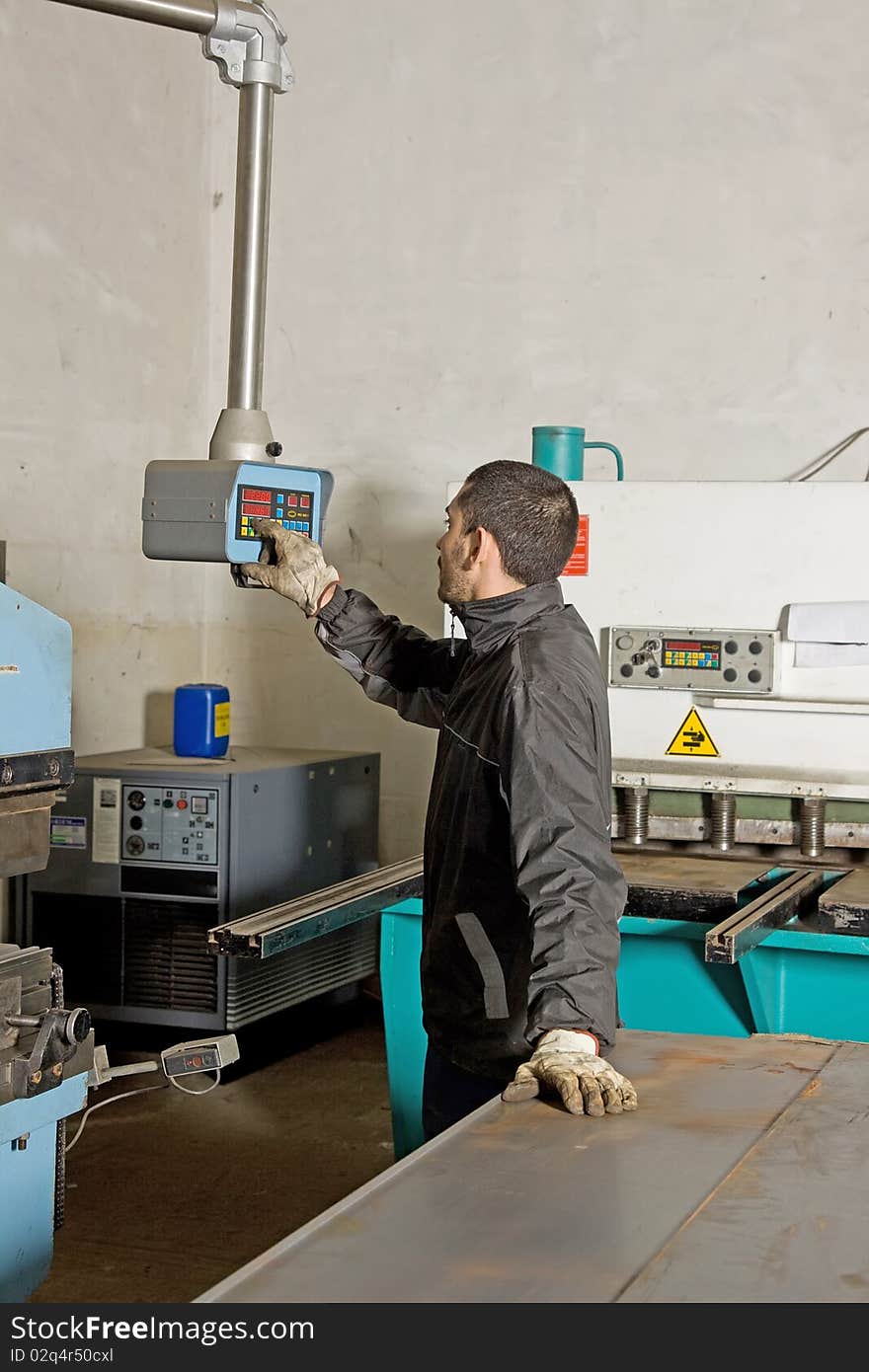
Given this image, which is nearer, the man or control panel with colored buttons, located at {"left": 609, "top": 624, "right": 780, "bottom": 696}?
the man

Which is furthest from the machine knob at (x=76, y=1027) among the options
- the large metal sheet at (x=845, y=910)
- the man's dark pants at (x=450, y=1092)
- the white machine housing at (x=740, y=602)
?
the white machine housing at (x=740, y=602)

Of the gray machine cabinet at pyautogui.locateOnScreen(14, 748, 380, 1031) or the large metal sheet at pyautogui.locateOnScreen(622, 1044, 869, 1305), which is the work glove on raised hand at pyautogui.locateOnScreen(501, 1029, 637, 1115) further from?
the gray machine cabinet at pyautogui.locateOnScreen(14, 748, 380, 1031)

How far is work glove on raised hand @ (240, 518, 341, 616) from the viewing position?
1.78 metres

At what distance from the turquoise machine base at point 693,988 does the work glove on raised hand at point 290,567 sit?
617mm

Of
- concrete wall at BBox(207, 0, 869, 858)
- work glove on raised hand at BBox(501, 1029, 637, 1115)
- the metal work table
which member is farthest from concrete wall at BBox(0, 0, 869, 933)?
the metal work table

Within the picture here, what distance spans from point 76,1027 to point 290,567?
2.15ft

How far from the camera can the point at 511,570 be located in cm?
170

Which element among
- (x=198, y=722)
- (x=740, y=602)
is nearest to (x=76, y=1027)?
(x=740, y=602)

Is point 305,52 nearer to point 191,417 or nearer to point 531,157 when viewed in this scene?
point 531,157

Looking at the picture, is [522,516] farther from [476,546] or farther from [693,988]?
[693,988]

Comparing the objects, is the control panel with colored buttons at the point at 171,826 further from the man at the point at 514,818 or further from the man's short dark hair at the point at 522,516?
the man's short dark hair at the point at 522,516

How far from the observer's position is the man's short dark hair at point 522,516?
1700mm

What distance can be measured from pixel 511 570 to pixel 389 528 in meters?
1.81

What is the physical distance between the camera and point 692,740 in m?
2.43
